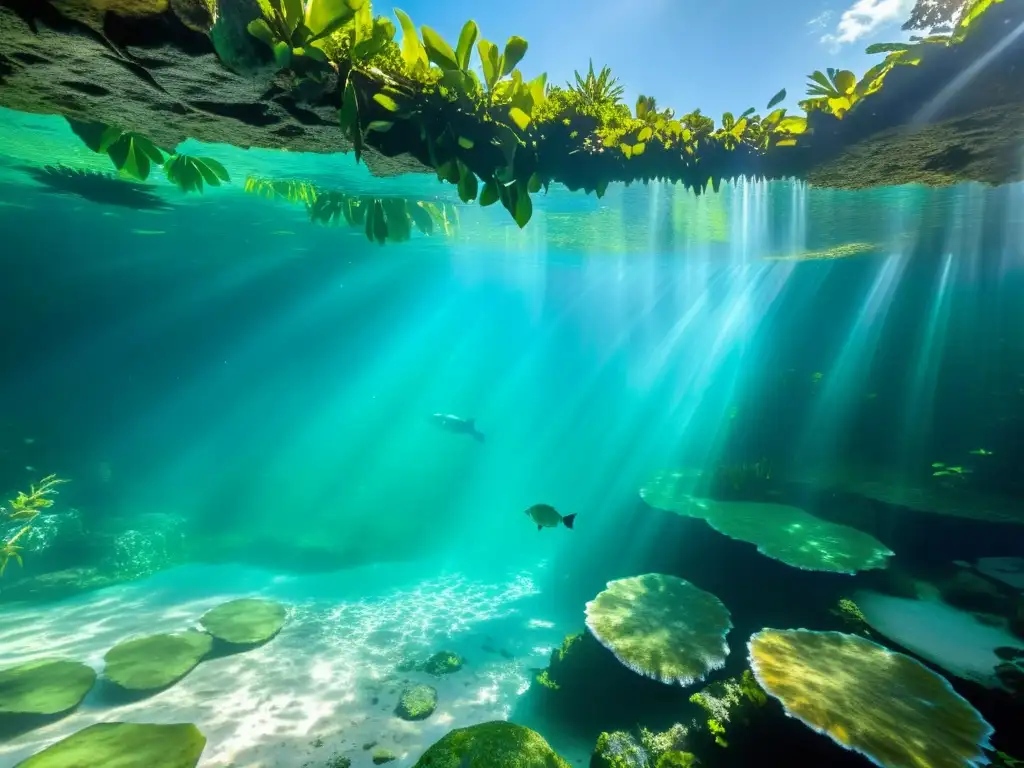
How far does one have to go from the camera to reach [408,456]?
3869 cm

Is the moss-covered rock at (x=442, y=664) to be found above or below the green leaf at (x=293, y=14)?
below

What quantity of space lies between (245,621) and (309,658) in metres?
2.62

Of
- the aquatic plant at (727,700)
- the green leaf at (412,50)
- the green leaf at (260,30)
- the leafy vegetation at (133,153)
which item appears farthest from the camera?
the aquatic plant at (727,700)

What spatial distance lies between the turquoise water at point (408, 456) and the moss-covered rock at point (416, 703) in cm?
23

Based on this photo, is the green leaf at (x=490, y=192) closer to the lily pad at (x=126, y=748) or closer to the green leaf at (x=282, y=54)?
the green leaf at (x=282, y=54)

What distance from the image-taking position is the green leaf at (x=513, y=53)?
8.59 ft

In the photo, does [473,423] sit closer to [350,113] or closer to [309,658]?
[309,658]

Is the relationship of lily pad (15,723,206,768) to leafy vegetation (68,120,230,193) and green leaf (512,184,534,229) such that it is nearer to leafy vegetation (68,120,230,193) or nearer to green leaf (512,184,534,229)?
leafy vegetation (68,120,230,193)

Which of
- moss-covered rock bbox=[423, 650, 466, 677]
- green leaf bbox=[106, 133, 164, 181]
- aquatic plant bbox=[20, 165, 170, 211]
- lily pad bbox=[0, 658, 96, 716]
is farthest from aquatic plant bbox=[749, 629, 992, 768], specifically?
aquatic plant bbox=[20, 165, 170, 211]

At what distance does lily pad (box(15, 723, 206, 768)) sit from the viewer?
5809 mm

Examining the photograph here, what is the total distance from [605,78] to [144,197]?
1587cm

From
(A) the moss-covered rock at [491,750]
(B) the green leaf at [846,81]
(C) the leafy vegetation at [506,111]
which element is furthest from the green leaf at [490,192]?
(A) the moss-covered rock at [491,750]

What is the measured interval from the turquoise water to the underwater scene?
13 cm

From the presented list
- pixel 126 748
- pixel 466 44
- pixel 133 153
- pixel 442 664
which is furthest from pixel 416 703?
pixel 466 44
